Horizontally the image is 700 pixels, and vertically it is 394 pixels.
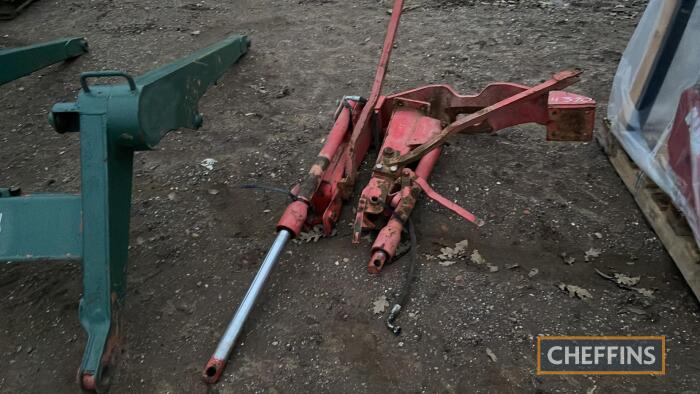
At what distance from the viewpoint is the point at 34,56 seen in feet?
14.0

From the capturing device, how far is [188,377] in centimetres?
232

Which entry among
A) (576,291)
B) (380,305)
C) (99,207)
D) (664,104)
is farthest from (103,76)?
(664,104)

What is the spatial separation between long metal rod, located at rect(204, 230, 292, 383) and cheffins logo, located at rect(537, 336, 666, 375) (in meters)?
1.24

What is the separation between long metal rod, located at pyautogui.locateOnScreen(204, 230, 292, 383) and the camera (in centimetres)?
224

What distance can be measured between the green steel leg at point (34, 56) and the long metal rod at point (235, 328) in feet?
8.70

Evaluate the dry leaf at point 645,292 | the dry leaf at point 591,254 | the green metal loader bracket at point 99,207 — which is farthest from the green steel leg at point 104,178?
the dry leaf at point 645,292

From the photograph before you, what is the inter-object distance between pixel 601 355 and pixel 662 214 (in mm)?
935

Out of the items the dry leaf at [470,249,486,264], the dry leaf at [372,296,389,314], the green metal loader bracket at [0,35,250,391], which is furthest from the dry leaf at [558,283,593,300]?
the green metal loader bracket at [0,35,250,391]

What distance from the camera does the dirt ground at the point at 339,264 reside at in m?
2.33

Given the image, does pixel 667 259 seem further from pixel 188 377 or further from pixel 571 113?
pixel 188 377

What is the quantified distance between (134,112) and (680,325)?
8.17ft

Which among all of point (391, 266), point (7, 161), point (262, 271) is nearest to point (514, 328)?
point (391, 266)

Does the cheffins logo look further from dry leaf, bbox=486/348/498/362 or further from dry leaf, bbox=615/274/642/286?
dry leaf, bbox=615/274/642/286

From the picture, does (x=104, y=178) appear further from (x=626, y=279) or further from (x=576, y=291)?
(x=626, y=279)
